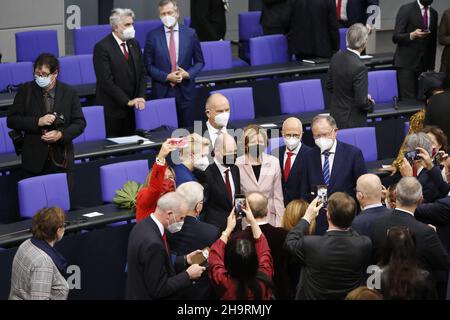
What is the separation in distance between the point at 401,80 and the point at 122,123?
3.67 meters

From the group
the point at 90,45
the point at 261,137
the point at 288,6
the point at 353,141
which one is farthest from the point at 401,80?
the point at 261,137

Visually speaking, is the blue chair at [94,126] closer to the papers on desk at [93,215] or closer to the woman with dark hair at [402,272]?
the papers on desk at [93,215]

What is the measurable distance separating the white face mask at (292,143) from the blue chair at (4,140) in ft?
9.28

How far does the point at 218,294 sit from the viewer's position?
6.65 meters

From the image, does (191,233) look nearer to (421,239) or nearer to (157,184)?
(157,184)

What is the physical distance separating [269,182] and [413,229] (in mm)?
1573

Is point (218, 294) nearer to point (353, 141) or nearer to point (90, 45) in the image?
point (353, 141)

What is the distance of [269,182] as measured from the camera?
26.8 feet

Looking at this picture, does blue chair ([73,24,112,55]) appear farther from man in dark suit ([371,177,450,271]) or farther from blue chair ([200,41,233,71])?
man in dark suit ([371,177,450,271])

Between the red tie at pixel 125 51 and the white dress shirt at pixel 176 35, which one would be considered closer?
the red tie at pixel 125 51

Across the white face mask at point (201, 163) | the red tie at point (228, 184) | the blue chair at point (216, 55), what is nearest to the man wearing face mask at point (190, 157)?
the white face mask at point (201, 163)

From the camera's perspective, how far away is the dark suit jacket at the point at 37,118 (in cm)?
880

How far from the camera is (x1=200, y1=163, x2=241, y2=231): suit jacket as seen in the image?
7.99m

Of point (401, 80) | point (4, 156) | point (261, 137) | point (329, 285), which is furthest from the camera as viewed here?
point (401, 80)
